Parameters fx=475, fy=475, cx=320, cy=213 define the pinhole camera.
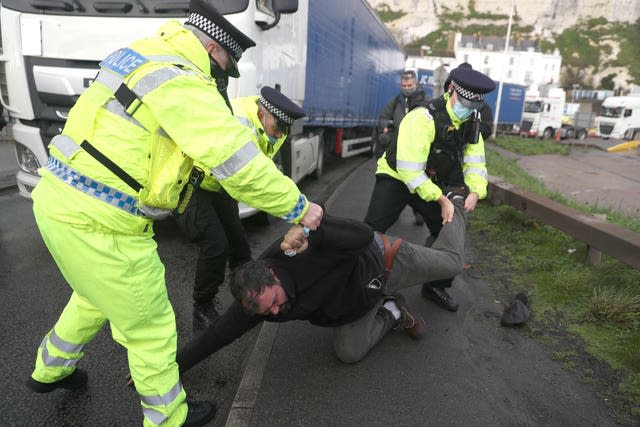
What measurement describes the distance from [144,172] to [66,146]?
0.32m

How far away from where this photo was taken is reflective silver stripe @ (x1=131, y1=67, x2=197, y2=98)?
170cm

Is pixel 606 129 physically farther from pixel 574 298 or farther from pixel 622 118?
pixel 574 298

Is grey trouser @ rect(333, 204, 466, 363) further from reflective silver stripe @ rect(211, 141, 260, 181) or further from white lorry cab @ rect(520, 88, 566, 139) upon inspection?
white lorry cab @ rect(520, 88, 566, 139)

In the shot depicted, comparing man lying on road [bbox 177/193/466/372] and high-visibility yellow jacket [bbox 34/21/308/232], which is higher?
high-visibility yellow jacket [bbox 34/21/308/232]

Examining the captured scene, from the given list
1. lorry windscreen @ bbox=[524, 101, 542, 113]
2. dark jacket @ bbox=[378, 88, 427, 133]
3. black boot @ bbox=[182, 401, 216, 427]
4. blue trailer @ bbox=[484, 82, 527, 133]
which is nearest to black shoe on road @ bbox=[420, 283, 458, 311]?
black boot @ bbox=[182, 401, 216, 427]

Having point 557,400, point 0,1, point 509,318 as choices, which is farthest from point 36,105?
point 557,400

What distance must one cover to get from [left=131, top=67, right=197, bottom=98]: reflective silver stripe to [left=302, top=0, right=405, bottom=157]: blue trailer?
5143 millimetres

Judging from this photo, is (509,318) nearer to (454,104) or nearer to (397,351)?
(397,351)

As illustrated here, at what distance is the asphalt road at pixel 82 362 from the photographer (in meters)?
2.42

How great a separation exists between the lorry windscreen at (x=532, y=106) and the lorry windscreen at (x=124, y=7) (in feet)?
116

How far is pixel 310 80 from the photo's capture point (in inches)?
275

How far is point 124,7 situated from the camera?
414 centimetres

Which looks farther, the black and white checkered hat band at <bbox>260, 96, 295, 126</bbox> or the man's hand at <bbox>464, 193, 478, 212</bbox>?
the man's hand at <bbox>464, 193, 478, 212</bbox>

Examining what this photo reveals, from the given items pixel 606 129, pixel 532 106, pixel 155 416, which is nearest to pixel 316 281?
pixel 155 416
